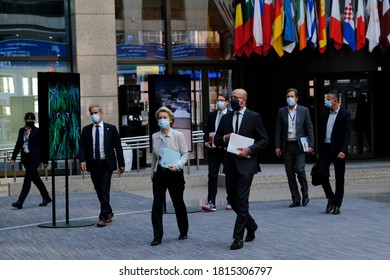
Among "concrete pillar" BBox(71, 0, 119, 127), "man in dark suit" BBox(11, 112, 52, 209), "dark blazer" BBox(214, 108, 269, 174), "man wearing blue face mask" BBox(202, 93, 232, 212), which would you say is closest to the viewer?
"dark blazer" BBox(214, 108, 269, 174)

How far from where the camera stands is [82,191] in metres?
20.3

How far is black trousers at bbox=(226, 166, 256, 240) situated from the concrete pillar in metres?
10.7

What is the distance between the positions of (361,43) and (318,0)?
4.94 feet

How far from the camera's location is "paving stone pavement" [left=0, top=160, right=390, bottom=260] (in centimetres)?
1109

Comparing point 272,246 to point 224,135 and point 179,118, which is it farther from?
point 179,118

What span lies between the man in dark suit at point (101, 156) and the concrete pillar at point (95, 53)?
7.38 meters

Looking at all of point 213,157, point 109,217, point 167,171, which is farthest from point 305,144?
point 167,171

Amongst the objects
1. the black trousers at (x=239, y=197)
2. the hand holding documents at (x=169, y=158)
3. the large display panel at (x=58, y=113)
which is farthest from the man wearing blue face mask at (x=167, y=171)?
the large display panel at (x=58, y=113)

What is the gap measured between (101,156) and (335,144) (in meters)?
3.70

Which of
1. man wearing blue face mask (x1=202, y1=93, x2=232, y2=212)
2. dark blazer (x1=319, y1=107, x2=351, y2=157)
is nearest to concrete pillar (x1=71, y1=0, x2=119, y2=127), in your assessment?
man wearing blue face mask (x1=202, y1=93, x2=232, y2=212)

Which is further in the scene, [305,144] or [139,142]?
[139,142]

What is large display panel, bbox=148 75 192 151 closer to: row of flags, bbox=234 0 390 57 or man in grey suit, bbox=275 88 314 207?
man in grey suit, bbox=275 88 314 207

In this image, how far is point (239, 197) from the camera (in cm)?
1143

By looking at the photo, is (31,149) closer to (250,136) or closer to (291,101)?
(291,101)
